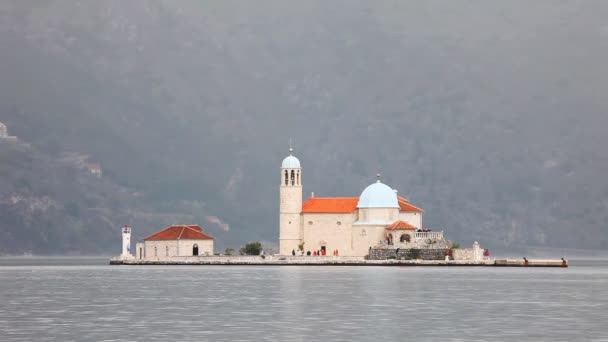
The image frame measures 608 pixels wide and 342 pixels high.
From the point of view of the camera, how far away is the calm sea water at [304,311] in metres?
41.1

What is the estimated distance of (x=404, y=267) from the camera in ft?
379

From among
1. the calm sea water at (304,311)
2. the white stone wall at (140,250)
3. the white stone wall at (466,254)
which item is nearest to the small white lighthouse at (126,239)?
the white stone wall at (140,250)

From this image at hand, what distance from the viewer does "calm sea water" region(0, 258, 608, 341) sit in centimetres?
4106

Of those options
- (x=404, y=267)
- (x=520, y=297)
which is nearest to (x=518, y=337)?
(x=520, y=297)

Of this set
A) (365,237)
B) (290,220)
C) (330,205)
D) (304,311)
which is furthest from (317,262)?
(304,311)

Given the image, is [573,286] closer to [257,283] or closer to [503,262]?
[257,283]

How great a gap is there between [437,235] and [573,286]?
4087cm

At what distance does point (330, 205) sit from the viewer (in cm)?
12369

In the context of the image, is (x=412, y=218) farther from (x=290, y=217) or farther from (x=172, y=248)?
(x=172, y=248)

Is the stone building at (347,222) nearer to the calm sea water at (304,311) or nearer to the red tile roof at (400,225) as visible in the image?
the red tile roof at (400,225)

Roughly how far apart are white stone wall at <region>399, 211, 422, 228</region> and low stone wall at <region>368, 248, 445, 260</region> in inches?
168

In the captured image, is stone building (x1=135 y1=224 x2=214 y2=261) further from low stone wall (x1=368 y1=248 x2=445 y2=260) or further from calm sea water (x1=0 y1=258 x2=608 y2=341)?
calm sea water (x1=0 y1=258 x2=608 y2=341)

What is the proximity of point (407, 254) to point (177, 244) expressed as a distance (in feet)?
81.3

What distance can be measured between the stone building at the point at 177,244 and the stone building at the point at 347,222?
29.0 ft
